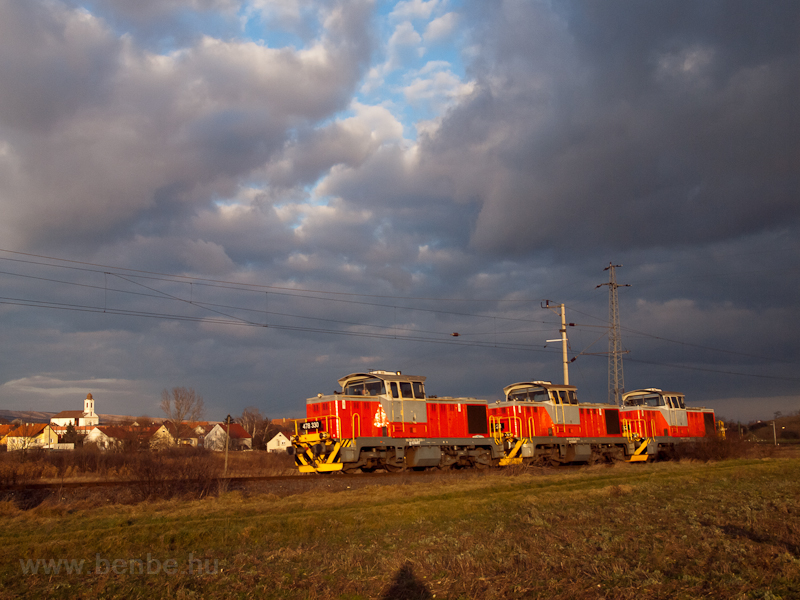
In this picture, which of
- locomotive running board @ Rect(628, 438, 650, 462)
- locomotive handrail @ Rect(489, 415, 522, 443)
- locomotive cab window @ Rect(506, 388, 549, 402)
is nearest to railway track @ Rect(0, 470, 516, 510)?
locomotive handrail @ Rect(489, 415, 522, 443)

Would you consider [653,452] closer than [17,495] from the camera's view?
No

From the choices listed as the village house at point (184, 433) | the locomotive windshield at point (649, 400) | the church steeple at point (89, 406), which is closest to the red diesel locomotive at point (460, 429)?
the locomotive windshield at point (649, 400)

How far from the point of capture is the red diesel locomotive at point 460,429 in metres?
23.4

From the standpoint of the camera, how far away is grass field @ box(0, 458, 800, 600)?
24.4ft

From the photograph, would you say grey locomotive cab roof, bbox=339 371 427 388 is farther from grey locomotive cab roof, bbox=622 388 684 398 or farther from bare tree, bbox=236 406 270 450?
bare tree, bbox=236 406 270 450

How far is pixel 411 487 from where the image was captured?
17922 millimetres

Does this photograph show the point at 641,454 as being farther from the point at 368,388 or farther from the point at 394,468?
the point at 368,388

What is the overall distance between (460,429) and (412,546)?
17.0 meters

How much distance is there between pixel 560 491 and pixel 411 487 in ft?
15.1

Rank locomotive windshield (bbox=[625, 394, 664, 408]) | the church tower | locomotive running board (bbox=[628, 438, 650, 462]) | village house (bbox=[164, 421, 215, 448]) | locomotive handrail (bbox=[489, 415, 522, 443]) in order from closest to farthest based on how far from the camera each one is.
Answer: locomotive handrail (bbox=[489, 415, 522, 443]), locomotive running board (bbox=[628, 438, 650, 462]), locomotive windshield (bbox=[625, 394, 664, 408]), village house (bbox=[164, 421, 215, 448]), the church tower

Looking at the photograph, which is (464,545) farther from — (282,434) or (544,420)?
(282,434)

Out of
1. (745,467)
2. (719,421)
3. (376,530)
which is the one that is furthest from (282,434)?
(376,530)

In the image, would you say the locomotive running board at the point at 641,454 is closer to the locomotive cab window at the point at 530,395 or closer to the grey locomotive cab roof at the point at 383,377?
the locomotive cab window at the point at 530,395

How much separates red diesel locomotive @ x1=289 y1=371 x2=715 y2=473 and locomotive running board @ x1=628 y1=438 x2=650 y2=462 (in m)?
0.06
